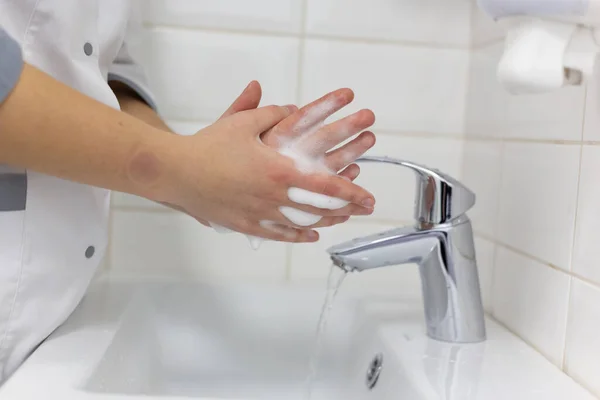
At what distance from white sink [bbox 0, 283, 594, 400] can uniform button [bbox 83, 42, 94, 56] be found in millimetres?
244

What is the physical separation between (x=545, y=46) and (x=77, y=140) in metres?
0.31

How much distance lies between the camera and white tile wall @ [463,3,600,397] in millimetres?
497

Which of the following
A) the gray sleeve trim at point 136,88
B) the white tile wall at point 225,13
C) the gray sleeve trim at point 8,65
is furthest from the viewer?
the white tile wall at point 225,13

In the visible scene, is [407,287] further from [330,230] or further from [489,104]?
[489,104]

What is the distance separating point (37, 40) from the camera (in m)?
0.51

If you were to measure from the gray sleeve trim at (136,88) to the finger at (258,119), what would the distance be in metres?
0.24

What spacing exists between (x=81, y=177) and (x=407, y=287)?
478 mm

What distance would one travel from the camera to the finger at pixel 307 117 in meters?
0.44

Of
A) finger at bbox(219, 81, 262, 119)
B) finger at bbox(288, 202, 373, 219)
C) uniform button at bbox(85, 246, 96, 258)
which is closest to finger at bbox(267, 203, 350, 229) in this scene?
finger at bbox(288, 202, 373, 219)

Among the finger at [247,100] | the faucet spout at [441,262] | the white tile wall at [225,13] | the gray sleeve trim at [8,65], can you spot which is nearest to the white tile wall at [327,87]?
the white tile wall at [225,13]

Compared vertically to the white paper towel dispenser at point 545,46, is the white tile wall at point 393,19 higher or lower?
higher

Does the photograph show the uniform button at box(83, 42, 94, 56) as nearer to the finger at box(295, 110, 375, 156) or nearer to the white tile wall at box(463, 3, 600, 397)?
the finger at box(295, 110, 375, 156)

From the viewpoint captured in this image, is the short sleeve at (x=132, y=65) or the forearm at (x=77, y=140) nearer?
the forearm at (x=77, y=140)

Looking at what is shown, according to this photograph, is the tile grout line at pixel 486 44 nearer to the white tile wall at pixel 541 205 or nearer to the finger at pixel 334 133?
the white tile wall at pixel 541 205
